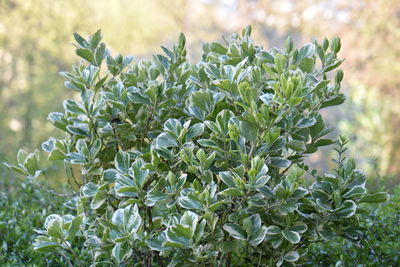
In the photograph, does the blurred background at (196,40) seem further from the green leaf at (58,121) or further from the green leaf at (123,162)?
the green leaf at (123,162)

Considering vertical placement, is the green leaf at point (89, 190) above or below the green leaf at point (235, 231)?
above

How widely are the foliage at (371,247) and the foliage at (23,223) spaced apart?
3.67 ft

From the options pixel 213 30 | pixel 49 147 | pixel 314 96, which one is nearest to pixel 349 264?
pixel 314 96

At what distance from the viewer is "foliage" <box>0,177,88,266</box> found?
6.80ft

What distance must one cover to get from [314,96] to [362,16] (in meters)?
10.0

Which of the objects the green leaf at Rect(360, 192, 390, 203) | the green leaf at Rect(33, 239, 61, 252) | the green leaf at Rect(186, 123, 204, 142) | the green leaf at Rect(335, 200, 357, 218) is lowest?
the green leaf at Rect(33, 239, 61, 252)

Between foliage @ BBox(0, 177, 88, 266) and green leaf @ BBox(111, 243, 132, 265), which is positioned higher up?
foliage @ BBox(0, 177, 88, 266)

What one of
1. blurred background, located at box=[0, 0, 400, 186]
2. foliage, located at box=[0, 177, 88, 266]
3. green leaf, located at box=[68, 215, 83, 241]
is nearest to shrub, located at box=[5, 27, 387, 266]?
green leaf, located at box=[68, 215, 83, 241]

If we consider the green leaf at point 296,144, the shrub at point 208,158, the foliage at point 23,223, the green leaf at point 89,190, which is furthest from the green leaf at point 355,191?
the foliage at point 23,223

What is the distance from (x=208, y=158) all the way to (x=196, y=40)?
42.1 feet

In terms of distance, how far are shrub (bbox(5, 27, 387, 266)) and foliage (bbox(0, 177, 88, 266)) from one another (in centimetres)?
48

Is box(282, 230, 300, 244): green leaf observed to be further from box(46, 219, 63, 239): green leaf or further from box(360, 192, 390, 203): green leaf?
box(46, 219, 63, 239): green leaf

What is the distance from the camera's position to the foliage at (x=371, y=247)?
1897mm

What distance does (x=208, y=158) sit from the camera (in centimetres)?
142
